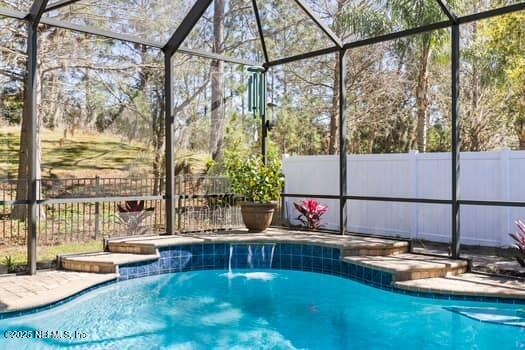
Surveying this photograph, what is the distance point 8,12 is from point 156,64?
403 centimetres

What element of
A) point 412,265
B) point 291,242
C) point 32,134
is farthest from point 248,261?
point 32,134

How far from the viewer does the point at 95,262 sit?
6016 mm

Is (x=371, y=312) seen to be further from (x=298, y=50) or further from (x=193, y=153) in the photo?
(x=298, y=50)

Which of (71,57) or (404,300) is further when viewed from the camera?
(71,57)

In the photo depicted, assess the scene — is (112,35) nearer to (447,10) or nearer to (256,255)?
(256,255)

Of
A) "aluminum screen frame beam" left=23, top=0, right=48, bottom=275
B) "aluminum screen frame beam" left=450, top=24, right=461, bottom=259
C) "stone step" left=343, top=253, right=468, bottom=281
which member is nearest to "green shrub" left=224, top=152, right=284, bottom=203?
"stone step" left=343, top=253, right=468, bottom=281

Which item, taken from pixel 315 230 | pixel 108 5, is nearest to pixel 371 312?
pixel 315 230

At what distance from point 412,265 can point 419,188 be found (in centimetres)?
258

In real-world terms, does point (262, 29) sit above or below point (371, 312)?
above

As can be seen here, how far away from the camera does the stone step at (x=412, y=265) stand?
5496mm

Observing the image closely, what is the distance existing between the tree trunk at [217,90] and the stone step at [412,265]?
→ 4259 millimetres

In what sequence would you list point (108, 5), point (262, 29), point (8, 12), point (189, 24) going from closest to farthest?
point (8, 12)
point (189, 24)
point (108, 5)
point (262, 29)

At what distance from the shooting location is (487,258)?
6402 millimetres

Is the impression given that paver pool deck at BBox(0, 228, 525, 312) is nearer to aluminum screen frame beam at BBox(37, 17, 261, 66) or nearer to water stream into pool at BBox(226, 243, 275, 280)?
water stream into pool at BBox(226, 243, 275, 280)
